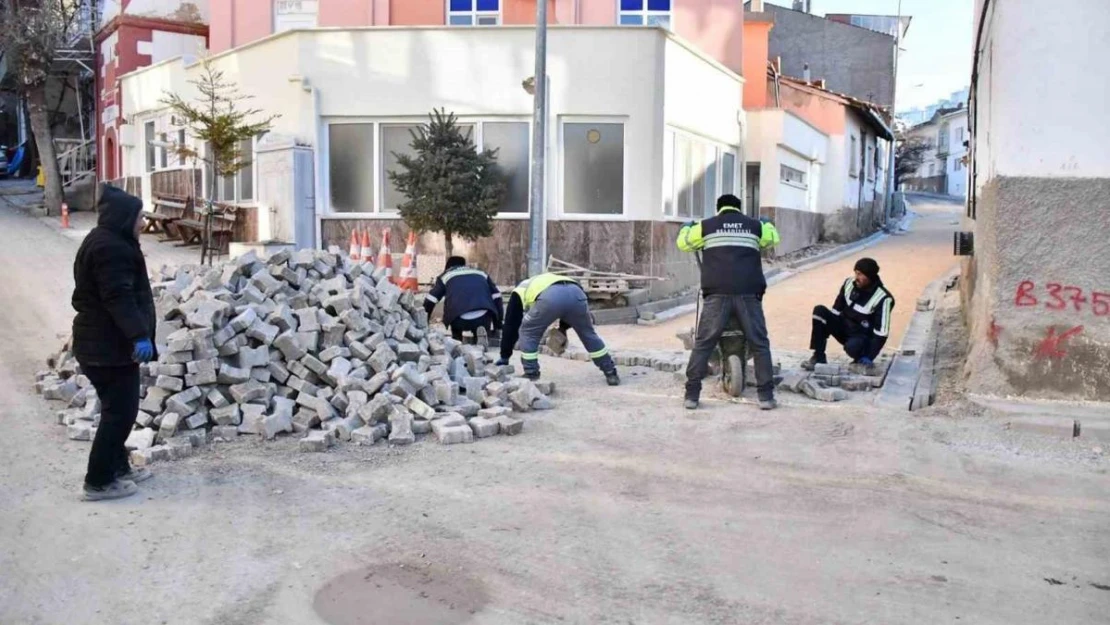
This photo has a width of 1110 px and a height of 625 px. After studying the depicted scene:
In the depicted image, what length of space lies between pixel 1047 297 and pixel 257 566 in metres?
6.46

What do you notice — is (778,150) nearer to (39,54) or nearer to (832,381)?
(832,381)

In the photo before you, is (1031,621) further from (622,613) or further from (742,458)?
(742,458)

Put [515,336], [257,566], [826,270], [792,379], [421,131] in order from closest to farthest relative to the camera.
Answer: [257,566] < [792,379] < [515,336] < [421,131] < [826,270]

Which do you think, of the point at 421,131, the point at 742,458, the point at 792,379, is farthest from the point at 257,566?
the point at 421,131

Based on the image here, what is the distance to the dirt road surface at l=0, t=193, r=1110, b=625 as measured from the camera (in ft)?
14.4

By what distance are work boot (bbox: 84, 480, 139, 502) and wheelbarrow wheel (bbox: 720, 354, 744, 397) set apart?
511 cm

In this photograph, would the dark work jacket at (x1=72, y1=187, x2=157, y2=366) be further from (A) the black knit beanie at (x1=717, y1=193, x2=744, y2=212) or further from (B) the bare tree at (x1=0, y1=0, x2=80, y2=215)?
(B) the bare tree at (x1=0, y1=0, x2=80, y2=215)

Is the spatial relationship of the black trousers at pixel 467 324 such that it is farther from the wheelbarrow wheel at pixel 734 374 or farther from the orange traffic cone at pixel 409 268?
the orange traffic cone at pixel 409 268

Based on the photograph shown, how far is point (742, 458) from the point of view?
6.98 metres

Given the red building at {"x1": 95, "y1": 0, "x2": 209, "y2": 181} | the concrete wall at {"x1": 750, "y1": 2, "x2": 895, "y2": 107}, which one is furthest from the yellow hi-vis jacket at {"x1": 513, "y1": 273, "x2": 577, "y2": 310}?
the concrete wall at {"x1": 750, "y1": 2, "x2": 895, "y2": 107}

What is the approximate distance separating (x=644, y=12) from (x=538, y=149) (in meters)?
7.75

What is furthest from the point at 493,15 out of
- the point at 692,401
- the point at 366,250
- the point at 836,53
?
the point at 836,53

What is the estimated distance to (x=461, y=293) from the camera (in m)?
10.8

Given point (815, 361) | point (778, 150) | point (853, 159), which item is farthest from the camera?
point (853, 159)
